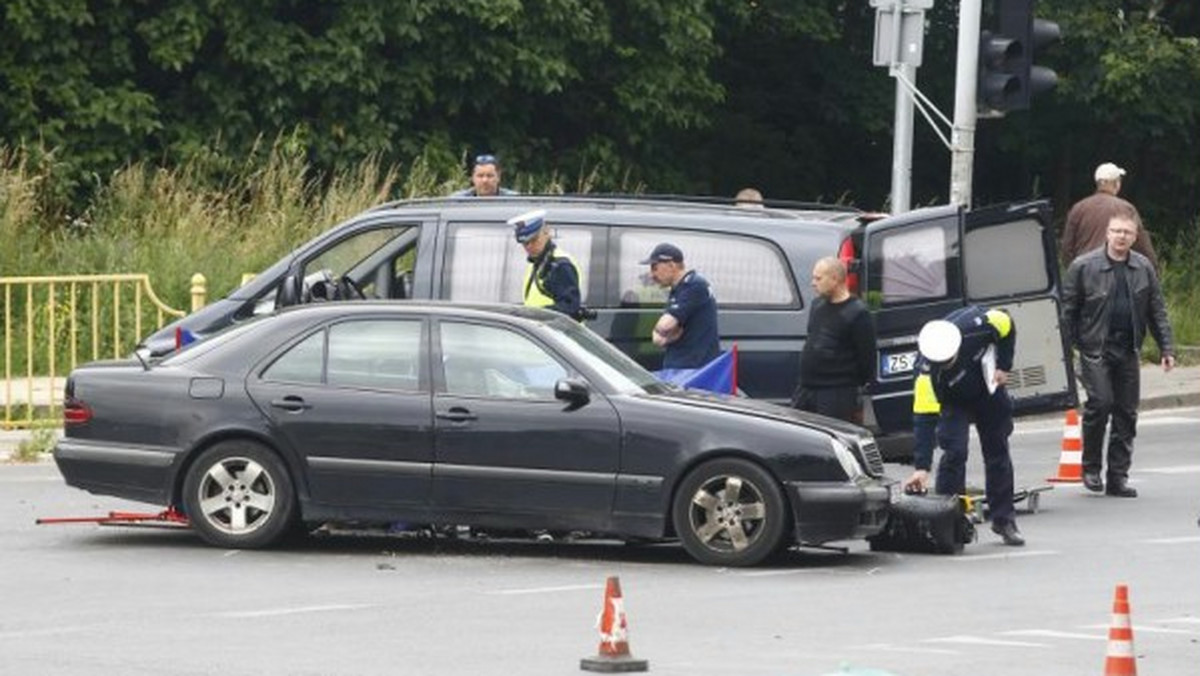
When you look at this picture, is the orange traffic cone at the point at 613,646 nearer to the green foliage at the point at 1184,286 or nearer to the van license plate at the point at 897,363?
the van license plate at the point at 897,363

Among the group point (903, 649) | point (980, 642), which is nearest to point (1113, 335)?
point (980, 642)

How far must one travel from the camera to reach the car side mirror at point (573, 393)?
16109 mm

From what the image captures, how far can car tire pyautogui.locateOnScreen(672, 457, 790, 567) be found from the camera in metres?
16.0

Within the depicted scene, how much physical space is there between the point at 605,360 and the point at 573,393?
1.95ft

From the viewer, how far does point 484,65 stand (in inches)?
1374

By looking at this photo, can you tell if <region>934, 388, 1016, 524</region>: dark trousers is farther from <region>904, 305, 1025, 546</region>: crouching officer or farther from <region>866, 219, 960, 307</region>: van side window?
<region>866, 219, 960, 307</region>: van side window

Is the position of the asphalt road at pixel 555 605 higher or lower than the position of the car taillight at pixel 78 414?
lower

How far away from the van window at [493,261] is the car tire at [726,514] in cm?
365

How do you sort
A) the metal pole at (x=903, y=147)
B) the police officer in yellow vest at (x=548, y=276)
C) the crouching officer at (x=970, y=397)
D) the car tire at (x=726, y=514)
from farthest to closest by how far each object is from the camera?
the metal pole at (x=903, y=147), the police officer in yellow vest at (x=548, y=276), the crouching officer at (x=970, y=397), the car tire at (x=726, y=514)

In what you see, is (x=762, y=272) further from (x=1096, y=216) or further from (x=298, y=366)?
(x=1096, y=216)

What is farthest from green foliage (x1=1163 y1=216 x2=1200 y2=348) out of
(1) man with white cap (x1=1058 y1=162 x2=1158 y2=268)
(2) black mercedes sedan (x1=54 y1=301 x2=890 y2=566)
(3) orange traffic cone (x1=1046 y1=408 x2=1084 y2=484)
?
(2) black mercedes sedan (x1=54 y1=301 x2=890 y2=566)

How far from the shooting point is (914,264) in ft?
64.2

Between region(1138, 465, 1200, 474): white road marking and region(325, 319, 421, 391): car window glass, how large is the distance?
7066mm

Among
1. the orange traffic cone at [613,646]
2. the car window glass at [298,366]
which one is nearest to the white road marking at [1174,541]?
the car window glass at [298,366]
